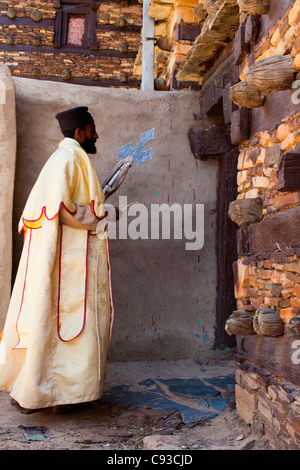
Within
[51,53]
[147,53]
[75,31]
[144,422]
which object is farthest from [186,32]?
[75,31]

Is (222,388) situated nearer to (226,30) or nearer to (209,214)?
(209,214)

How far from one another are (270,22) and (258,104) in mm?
458

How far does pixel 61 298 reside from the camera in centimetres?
312

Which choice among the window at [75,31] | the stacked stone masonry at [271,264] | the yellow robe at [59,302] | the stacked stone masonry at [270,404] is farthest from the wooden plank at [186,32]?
the window at [75,31]

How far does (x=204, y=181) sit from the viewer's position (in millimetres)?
4785

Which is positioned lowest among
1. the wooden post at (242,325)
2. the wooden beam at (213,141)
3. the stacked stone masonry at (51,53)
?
the wooden post at (242,325)

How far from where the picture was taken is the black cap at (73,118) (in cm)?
346

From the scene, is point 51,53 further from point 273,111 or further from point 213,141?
point 273,111

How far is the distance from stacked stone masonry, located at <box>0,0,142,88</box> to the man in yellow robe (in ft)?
25.7

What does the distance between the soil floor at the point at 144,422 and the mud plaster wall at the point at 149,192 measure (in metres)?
0.56

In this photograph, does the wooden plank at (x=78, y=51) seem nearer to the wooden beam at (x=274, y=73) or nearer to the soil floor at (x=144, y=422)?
the soil floor at (x=144, y=422)

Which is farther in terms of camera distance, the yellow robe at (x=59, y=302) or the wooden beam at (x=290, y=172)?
the yellow robe at (x=59, y=302)

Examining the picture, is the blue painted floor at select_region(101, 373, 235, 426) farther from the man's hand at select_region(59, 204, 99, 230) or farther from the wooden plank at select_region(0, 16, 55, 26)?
the wooden plank at select_region(0, 16, 55, 26)

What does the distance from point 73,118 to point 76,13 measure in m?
8.47
